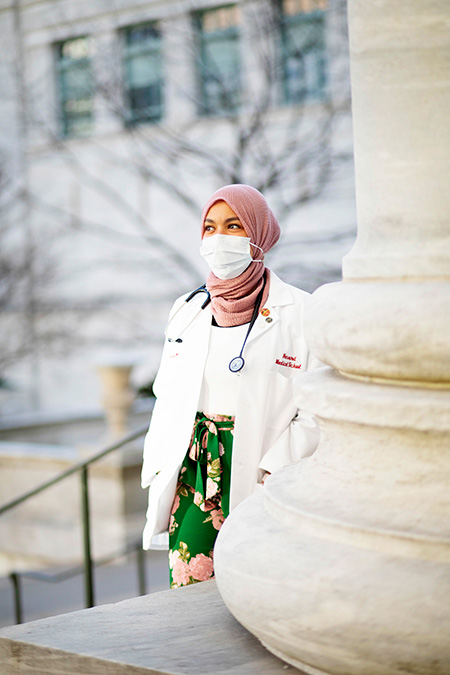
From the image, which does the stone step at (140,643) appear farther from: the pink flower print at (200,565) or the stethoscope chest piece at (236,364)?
the stethoscope chest piece at (236,364)

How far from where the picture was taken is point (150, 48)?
14945 mm

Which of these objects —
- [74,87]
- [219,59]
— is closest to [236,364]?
[219,59]

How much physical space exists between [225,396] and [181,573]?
0.60m

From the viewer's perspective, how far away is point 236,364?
10.2ft

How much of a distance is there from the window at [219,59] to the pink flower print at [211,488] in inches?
437

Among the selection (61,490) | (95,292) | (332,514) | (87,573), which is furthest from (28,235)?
(332,514)

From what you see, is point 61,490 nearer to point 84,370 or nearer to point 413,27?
point 84,370

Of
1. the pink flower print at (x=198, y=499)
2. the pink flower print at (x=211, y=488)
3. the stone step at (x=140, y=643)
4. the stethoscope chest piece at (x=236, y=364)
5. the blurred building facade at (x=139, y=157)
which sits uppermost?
the blurred building facade at (x=139, y=157)

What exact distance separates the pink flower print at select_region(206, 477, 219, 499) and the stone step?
0.77m

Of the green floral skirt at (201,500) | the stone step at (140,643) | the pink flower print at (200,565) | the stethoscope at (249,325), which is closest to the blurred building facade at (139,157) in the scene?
the stethoscope at (249,325)

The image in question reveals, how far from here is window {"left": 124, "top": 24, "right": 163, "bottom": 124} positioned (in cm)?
1484

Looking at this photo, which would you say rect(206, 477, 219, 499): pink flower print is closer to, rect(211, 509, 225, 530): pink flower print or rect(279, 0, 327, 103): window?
rect(211, 509, 225, 530): pink flower print

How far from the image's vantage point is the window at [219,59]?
13.6 metres

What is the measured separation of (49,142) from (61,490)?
24.2 ft
